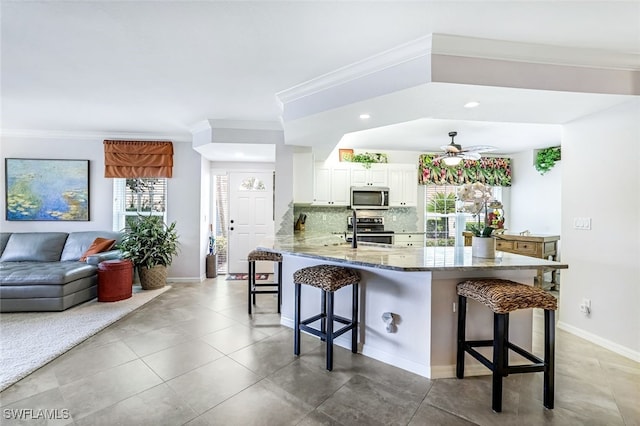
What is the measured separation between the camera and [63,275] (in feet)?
11.7

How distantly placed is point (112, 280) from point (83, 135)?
2.57 metres

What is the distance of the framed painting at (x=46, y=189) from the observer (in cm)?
475

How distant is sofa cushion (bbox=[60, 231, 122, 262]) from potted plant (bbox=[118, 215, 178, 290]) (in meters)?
0.23

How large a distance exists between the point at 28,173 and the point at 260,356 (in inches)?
198

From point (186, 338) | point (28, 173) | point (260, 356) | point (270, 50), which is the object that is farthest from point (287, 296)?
point (28, 173)

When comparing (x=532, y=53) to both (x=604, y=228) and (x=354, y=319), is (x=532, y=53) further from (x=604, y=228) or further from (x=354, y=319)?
(x=354, y=319)

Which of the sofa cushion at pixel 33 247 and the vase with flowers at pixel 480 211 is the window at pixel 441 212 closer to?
the vase with flowers at pixel 480 211

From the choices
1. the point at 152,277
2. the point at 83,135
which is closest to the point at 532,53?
the point at 152,277

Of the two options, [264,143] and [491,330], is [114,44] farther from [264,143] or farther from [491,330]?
[491,330]

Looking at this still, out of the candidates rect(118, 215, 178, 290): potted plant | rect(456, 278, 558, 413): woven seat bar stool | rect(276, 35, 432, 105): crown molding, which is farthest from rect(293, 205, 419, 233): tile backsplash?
rect(456, 278, 558, 413): woven seat bar stool

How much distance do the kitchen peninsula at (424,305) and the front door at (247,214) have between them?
3.25 meters

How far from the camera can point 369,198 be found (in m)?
A: 5.33

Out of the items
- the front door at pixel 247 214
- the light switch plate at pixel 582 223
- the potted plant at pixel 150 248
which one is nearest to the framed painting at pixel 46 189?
the potted plant at pixel 150 248

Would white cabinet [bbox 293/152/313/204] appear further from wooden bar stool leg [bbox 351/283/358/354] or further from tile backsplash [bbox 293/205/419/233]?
wooden bar stool leg [bbox 351/283/358/354]
